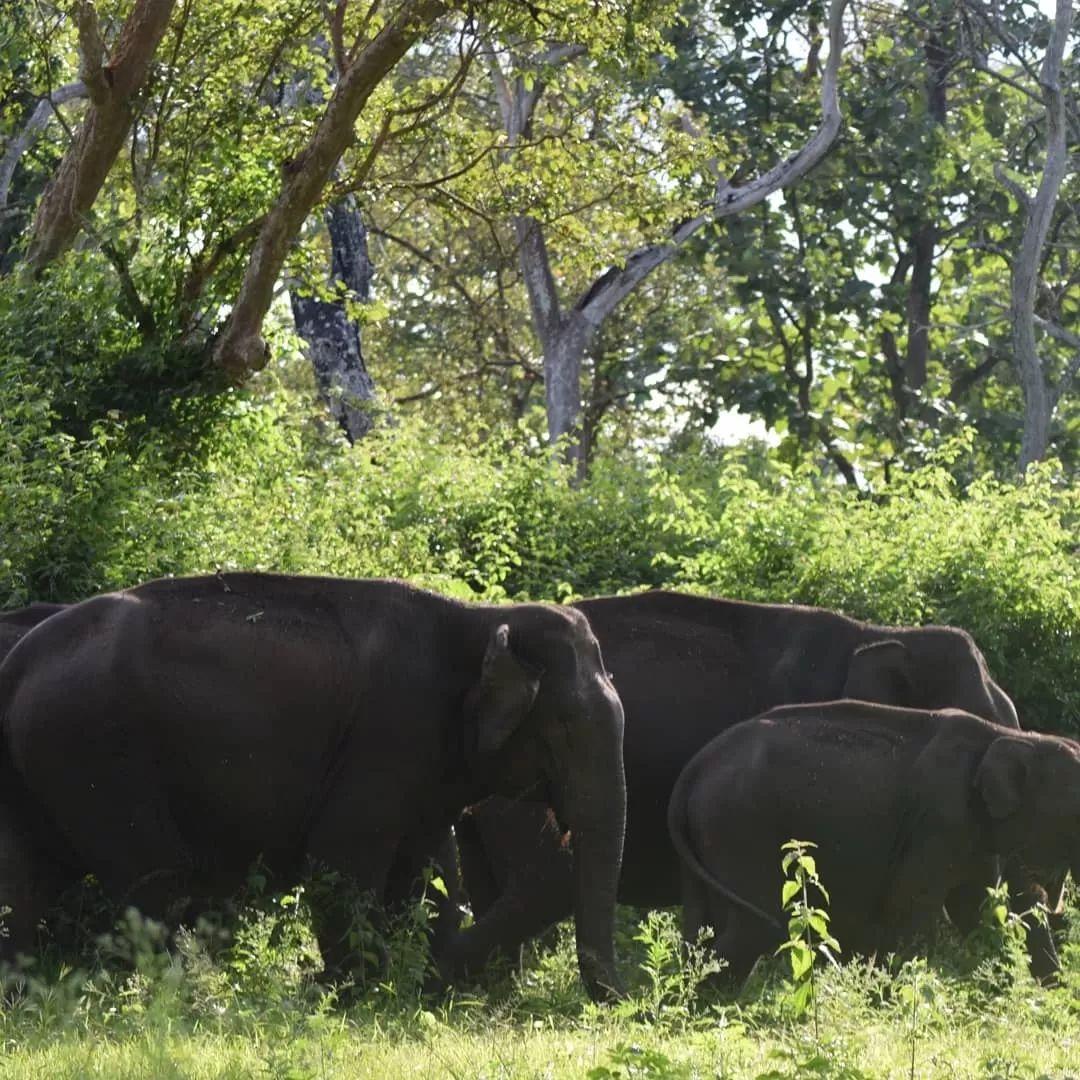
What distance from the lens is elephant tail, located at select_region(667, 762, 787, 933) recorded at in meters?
9.32

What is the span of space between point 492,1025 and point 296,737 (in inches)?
58.5

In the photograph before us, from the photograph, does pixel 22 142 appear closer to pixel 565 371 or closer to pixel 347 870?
pixel 565 371

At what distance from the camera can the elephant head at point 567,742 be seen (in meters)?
8.95

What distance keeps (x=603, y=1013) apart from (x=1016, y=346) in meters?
18.1

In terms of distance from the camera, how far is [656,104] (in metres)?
19.2

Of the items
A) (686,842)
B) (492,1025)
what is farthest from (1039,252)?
(492,1025)

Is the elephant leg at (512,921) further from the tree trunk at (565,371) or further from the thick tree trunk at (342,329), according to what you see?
the tree trunk at (565,371)

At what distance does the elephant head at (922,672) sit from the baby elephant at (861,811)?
0.92m

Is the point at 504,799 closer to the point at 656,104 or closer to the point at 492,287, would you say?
the point at 656,104

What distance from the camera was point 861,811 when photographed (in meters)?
9.53

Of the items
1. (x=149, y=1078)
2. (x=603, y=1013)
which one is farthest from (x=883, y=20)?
(x=149, y=1078)

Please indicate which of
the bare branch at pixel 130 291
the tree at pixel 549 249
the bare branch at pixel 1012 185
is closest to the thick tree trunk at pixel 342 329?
the tree at pixel 549 249

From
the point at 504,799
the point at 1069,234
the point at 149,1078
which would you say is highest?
the point at 1069,234

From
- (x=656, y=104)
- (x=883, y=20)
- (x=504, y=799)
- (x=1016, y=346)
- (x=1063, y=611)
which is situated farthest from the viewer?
(x=883, y=20)
